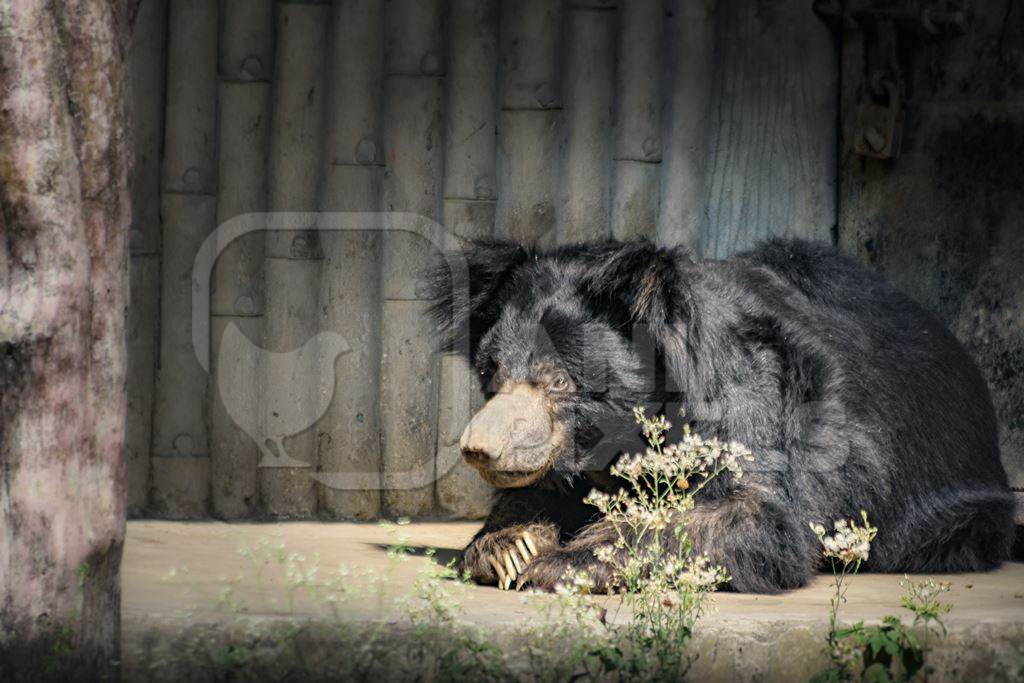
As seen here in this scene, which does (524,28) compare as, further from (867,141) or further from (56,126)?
(56,126)

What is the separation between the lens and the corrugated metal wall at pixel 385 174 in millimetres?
5938

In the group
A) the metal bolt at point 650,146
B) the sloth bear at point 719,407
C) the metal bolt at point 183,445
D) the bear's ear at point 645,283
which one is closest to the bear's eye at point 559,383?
the sloth bear at point 719,407

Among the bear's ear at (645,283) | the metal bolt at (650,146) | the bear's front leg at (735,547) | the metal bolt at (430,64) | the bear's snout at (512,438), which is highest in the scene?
the metal bolt at (430,64)

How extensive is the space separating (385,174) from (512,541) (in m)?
1.90

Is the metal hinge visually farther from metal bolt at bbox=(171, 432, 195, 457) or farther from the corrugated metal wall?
metal bolt at bbox=(171, 432, 195, 457)

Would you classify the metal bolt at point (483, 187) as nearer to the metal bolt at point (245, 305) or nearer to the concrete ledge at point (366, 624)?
the metal bolt at point (245, 305)

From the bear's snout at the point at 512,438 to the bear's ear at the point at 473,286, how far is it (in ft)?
1.54

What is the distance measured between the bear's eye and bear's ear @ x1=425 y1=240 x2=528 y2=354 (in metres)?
0.44

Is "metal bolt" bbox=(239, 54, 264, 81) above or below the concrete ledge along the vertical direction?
above

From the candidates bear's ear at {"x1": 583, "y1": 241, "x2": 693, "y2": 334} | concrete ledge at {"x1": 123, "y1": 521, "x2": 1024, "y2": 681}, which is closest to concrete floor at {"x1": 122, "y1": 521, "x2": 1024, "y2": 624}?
concrete ledge at {"x1": 123, "y1": 521, "x2": 1024, "y2": 681}

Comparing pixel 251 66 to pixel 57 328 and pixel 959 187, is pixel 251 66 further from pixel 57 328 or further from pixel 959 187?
pixel 959 187

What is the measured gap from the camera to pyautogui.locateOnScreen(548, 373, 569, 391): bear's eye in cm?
508

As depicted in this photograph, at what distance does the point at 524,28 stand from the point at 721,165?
1.04 meters

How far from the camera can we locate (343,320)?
6105mm
